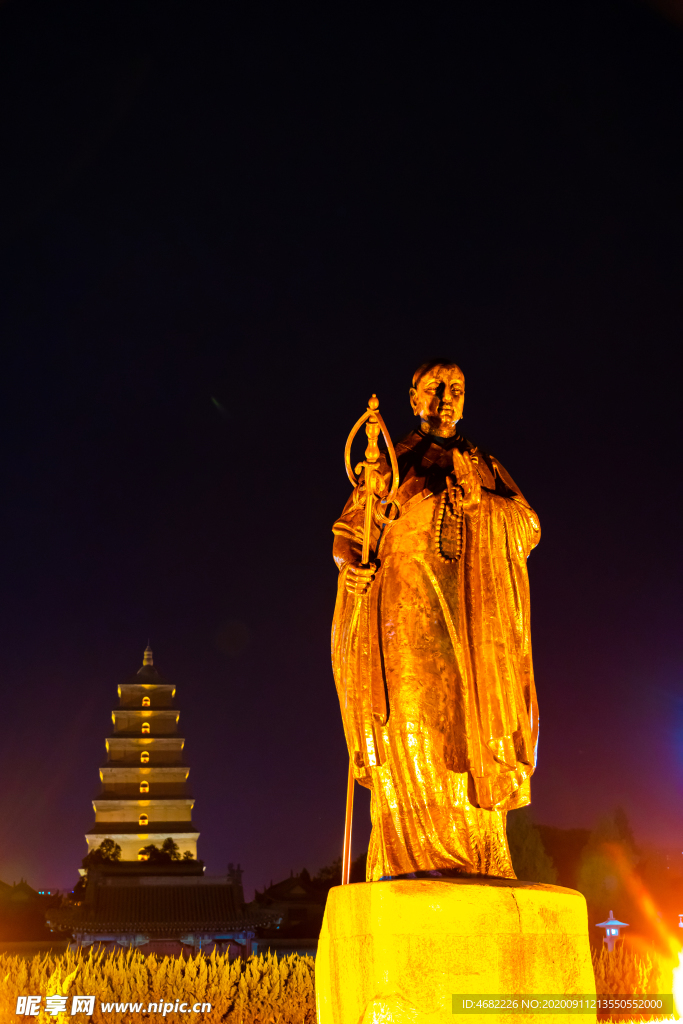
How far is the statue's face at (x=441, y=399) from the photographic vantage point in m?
6.00

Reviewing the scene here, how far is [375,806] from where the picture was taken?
523 centimetres

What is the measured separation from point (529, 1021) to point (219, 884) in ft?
96.0

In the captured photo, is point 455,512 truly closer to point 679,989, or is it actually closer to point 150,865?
point 679,989

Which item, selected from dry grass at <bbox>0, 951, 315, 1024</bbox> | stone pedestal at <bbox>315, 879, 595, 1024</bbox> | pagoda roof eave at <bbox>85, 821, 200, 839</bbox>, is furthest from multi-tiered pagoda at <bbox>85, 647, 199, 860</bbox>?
stone pedestal at <bbox>315, 879, 595, 1024</bbox>

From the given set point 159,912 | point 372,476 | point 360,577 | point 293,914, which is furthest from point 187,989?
point 293,914

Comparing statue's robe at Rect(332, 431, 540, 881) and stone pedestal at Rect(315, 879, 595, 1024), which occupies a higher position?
statue's robe at Rect(332, 431, 540, 881)

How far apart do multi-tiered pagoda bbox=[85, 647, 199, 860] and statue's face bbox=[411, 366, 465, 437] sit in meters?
42.7

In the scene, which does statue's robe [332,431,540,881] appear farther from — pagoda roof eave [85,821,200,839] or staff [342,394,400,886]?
pagoda roof eave [85,821,200,839]

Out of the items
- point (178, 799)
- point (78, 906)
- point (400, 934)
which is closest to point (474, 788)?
point (400, 934)

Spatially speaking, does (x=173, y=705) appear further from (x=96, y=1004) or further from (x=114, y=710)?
(x=96, y=1004)

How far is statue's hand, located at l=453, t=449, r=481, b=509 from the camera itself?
18.6ft

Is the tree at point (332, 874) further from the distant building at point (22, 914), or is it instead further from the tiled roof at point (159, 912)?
the distant building at point (22, 914)

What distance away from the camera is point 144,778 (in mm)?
→ 47344

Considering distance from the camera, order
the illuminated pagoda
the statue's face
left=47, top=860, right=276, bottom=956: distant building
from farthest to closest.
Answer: the illuminated pagoda, left=47, top=860, right=276, bottom=956: distant building, the statue's face
